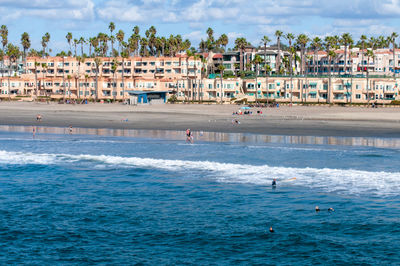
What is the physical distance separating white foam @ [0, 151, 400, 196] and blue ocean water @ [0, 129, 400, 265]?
0.27ft

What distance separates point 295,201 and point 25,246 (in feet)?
52.1

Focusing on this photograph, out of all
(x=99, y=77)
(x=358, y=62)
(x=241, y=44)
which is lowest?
(x=99, y=77)

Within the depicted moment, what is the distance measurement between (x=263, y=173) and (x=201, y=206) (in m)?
10.3

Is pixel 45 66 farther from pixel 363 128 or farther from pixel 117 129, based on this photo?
pixel 363 128

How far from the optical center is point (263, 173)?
39906 millimetres

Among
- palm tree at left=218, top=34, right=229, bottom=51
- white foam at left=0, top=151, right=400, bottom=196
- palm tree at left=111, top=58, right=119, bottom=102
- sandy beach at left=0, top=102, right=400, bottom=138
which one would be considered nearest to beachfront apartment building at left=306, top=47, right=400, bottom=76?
palm tree at left=218, top=34, right=229, bottom=51

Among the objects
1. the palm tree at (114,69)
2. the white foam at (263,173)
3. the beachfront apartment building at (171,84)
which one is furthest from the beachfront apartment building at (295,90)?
the white foam at (263,173)

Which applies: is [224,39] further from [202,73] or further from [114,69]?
[114,69]

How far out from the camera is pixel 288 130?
67.3m

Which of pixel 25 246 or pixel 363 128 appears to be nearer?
pixel 25 246

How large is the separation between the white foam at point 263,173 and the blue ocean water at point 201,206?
0.27 feet

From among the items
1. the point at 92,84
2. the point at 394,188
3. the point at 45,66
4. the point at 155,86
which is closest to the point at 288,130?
the point at 394,188

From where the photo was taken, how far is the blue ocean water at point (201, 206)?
23578mm

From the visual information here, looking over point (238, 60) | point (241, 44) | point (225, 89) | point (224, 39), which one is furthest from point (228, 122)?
point (224, 39)
